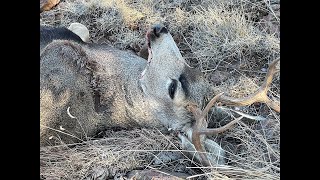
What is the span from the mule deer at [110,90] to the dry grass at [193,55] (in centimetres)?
10

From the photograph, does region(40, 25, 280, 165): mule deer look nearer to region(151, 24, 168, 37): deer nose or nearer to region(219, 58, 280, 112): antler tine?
region(151, 24, 168, 37): deer nose

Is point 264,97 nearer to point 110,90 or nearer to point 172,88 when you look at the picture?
point 172,88

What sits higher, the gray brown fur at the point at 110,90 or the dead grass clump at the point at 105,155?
the gray brown fur at the point at 110,90

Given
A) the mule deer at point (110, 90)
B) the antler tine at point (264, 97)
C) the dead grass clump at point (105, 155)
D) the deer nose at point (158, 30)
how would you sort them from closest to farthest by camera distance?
1. the antler tine at point (264, 97)
2. the dead grass clump at point (105, 155)
3. the mule deer at point (110, 90)
4. the deer nose at point (158, 30)

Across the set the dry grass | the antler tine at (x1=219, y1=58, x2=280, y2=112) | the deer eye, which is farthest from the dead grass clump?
the antler tine at (x1=219, y1=58, x2=280, y2=112)

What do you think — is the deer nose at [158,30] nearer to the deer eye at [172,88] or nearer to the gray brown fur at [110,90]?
the gray brown fur at [110,90]

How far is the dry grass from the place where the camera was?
11.5 ft

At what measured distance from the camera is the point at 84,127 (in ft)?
12.1

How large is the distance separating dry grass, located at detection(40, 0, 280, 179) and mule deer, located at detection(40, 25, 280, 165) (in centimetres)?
10

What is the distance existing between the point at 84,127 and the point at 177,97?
25.7 inches

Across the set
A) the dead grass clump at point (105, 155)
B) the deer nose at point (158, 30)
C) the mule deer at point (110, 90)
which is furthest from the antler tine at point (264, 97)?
the deer nose at point (158, 30)

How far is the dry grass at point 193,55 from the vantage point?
3.49 meters
